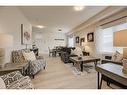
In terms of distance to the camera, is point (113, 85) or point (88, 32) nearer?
point (113, 85)

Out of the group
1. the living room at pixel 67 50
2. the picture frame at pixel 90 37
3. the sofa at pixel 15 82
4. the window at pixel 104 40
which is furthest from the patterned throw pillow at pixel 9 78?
the picture frame at pixel 90 37

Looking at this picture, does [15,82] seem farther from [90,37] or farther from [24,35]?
[90,37]

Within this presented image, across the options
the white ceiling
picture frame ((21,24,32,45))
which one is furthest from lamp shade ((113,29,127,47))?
picture frame ((21,24,32,45))

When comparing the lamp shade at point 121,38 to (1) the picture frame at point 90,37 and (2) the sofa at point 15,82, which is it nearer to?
(2) the sofa at point 15,82

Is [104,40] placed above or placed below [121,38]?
above

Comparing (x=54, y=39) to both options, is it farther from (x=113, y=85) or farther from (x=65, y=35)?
(x=113, y=85)

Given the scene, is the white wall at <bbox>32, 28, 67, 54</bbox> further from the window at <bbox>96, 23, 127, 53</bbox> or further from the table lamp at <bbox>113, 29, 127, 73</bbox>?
the table lamp at <bbox>113, 29, 127, 73</bbox>

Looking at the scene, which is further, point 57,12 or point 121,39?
point 57,12

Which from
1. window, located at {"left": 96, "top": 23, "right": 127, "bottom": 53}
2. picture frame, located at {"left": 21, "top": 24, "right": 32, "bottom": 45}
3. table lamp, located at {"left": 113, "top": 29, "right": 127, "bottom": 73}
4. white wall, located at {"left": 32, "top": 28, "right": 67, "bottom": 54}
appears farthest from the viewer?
white wall, located at {"left": 32, "top": 28, "right": 67, "bottom": 54}

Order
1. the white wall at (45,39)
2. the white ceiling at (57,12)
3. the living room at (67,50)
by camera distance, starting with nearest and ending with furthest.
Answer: the living room at (67,50) → the white ceiling at (57,12) → the white wall at (45,39)

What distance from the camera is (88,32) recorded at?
7.51m

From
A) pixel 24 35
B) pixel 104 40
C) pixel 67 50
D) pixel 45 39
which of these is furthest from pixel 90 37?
pixel 45 39
